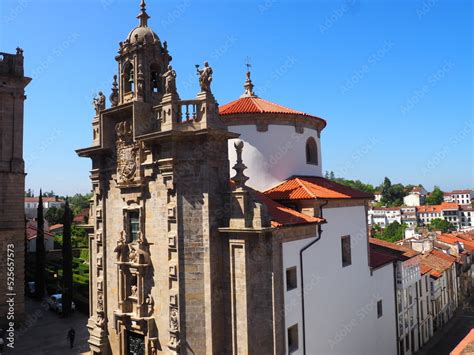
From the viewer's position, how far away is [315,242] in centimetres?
1727

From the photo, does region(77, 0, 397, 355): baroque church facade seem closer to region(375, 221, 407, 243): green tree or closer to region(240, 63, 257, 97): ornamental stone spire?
region(240, 63, 257, 97): ornamental stone spire

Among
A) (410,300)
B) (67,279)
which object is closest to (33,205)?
(67,279)

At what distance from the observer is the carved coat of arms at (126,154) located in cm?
1706

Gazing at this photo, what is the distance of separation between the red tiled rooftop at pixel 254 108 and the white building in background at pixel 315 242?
0.05 meters

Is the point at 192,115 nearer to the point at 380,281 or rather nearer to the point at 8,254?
the point at 380,281

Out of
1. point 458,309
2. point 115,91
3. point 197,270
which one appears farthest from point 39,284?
point 458,309

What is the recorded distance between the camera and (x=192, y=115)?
15.4 m

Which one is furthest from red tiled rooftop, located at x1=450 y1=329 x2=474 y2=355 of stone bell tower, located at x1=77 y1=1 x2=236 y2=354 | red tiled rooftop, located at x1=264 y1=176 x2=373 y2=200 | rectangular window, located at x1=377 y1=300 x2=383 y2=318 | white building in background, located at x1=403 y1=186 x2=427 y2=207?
white building in background, located at x1=403 y1=186 x2=427 y2=207

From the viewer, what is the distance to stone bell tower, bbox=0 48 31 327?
2750cm

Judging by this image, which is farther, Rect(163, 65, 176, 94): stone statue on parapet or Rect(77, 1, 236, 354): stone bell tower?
Rect(163, 65, 176, 94): stone statue on parapet

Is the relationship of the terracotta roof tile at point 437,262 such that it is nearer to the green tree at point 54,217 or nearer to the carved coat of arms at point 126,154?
the carved coat of arms at point 126,154

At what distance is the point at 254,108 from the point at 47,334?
21.1 m

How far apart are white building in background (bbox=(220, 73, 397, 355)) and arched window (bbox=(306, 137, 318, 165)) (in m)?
0.06

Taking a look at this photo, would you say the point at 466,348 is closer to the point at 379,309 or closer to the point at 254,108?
the point at 379,309
